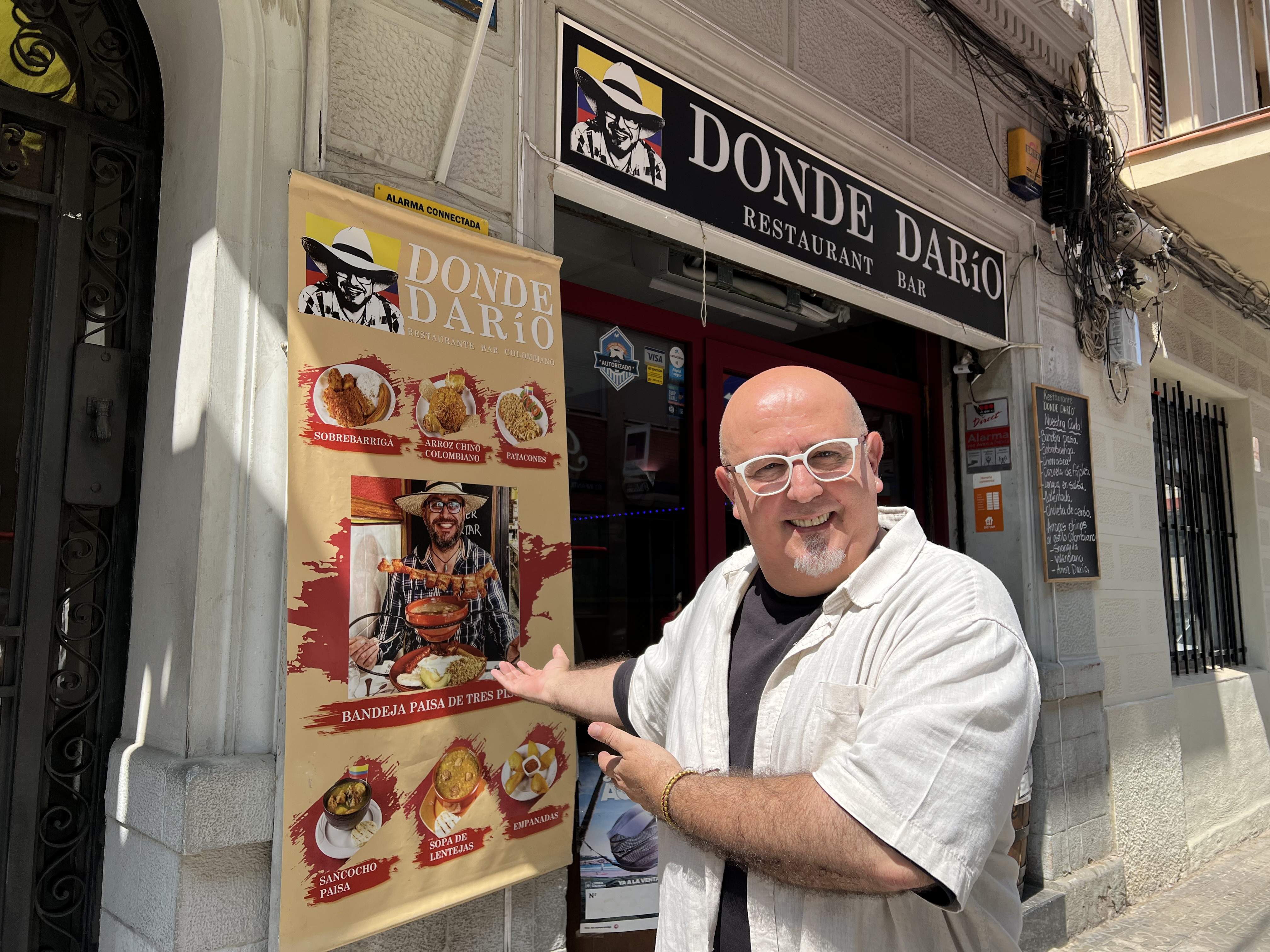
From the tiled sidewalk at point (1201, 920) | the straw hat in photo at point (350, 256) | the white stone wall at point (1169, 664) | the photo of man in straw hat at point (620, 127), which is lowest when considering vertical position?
the tiled sidewalk at point (1201, 920)

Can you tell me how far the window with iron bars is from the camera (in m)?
6.45

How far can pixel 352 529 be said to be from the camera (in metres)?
2.10

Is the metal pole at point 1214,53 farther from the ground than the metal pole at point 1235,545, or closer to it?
farther from the ground

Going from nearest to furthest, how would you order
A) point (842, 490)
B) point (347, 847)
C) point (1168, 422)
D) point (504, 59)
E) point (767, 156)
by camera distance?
point (842, 490) → point (347, 847) → point (504, 59) → point (767, 156) → point (1168, 422)

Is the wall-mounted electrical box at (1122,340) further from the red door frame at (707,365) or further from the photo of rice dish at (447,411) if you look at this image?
the photo of rice dish at (447,411)

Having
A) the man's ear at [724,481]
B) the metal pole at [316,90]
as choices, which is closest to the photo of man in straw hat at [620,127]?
the metal pole at [316,90]

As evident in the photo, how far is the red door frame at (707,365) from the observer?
353 cm

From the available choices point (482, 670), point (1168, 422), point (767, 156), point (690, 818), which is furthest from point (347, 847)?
point (1168, 422)

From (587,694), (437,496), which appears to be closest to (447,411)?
(437,496)

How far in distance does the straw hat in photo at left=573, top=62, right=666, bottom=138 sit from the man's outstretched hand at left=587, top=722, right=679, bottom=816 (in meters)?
2.13

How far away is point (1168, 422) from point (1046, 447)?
2.61 meters

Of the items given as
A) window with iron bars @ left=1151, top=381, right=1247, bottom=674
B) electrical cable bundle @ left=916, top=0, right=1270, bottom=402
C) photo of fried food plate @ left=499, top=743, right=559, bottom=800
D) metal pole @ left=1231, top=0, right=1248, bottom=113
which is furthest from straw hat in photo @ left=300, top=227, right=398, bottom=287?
metal pole @ left=1231, top=0, right=1248, bottom=113

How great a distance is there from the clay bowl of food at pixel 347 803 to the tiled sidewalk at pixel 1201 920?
153 inches

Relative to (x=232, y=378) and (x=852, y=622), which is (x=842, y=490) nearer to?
(x=852, y=622)
